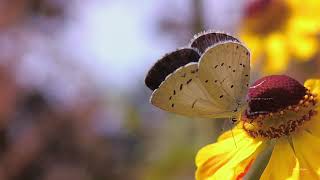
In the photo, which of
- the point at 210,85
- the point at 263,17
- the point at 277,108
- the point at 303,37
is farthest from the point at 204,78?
the point at 263,17

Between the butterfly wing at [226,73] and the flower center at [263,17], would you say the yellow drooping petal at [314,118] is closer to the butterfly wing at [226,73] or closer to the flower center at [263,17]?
the butterfly wing at [226,73]

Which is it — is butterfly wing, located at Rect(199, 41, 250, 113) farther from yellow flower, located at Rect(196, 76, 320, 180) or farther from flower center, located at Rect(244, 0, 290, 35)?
flower center, located at Rect(244, 0, 290, 35)

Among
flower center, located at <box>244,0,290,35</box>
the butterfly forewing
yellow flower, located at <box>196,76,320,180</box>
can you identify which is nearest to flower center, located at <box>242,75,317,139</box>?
yellow flower, located at <box>196,76,320,180</box>

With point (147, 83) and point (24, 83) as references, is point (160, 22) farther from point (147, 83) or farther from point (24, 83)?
point (147, 83)

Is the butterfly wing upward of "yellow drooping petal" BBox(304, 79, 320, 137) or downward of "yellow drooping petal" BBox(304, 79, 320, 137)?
upward

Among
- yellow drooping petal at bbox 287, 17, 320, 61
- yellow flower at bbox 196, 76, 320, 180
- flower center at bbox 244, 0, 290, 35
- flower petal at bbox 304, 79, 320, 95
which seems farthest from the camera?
flower center at bbox 244, 0, 290, 35

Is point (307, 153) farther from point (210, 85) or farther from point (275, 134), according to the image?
point (210, 85)

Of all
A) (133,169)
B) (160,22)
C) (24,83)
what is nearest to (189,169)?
(133,169)
